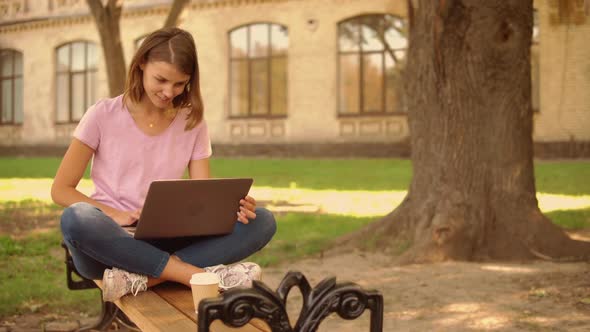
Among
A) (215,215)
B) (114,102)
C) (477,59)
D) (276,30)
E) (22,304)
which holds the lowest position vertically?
(22,304)

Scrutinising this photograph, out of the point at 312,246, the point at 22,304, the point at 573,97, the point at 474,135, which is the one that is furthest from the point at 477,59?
the point at 573,97

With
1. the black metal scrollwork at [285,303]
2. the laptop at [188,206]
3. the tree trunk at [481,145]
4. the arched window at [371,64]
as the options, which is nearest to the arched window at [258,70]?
the arched window at [371,64]

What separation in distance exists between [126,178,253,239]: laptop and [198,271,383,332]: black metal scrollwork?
70 cm

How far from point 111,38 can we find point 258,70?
1288 cm

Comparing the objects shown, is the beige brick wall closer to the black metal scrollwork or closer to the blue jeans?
the blue jeans

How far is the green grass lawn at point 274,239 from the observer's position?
5.11m

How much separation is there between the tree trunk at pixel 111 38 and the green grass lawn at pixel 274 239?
2.13 m

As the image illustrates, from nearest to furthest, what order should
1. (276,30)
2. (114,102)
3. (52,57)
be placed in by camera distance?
(114,102), (276,30), (52,57)

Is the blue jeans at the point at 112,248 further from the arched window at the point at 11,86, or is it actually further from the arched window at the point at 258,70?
the arched window at the point at 11,86

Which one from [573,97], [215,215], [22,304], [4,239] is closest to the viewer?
[215,215]

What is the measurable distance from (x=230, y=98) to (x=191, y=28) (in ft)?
8.56

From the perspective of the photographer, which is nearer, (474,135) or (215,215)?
(215,215)

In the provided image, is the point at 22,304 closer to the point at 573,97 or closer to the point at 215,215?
the point at 215,215

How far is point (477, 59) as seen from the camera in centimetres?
580
